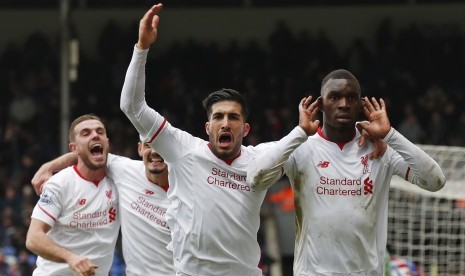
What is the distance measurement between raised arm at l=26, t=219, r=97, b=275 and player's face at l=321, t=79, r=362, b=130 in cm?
186

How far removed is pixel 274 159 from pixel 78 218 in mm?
2032

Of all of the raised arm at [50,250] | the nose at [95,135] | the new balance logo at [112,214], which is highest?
the nose at [95,135]

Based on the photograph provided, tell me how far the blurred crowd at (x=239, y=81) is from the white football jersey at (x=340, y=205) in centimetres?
1294

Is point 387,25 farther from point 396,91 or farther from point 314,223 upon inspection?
point 314,223

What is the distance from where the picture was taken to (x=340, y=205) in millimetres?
6930

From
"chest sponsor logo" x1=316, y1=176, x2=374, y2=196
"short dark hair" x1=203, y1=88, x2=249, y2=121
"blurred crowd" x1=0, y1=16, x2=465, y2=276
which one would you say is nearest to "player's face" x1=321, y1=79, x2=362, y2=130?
"chest sponsor logo" x1=316, y1=176, x2=374, y2=196

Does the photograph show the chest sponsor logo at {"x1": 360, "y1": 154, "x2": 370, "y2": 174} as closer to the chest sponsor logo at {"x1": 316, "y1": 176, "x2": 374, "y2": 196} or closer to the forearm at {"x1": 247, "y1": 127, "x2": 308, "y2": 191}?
the chest sponsor logo at {"x1": 316, "y1": 176, "x2": 374, "y2": 196}

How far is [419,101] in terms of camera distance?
21.6 metres

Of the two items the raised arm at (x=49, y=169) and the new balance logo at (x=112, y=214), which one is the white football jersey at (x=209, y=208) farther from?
the raised arm at (x=49, y=169)

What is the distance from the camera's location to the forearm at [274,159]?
673 cm

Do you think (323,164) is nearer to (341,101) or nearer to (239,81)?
(341,101)

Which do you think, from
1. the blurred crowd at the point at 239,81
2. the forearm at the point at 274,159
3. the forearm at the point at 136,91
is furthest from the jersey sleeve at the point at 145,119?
the blurred crowd at the point at 239,81

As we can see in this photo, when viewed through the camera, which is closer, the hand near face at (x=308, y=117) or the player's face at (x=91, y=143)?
the hand near face at (x=308, y=117)

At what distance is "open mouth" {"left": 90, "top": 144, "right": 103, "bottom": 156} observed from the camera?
8.25m
